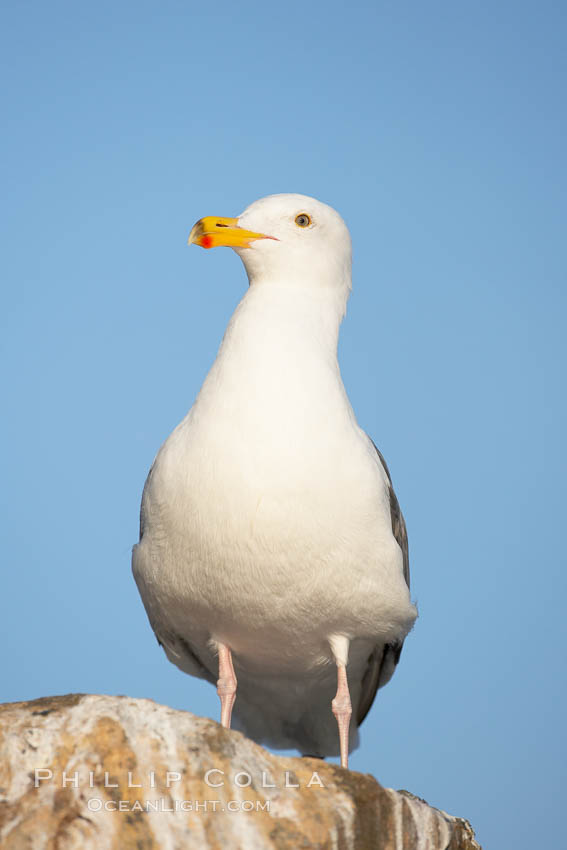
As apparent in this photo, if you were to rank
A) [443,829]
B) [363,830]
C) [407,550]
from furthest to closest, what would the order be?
[407,550] → [443,829] → [363,830]

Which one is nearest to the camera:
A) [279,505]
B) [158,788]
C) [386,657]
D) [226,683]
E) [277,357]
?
[158,788]

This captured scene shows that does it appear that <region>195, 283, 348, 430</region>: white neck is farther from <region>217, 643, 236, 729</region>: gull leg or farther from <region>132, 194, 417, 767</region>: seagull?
<region>217, 643, 236, 729</region>: gull leg

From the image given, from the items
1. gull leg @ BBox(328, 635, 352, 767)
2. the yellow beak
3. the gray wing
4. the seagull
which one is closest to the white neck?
the seagull

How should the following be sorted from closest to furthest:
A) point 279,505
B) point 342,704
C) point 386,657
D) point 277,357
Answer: point 279,505
point 277,357
point 342,704
point 386,657

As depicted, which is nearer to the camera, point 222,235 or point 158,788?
point 158,788

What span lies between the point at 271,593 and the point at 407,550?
1504 mm

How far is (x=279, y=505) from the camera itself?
612 centimetres

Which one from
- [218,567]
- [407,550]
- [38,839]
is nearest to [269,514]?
[218,567]

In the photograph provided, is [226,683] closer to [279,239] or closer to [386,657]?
[386,657]

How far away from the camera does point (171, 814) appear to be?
486 cm

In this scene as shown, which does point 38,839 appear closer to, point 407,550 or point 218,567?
point 218,567

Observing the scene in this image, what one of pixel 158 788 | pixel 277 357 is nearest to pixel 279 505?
pixel 277 357

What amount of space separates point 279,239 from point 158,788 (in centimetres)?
351

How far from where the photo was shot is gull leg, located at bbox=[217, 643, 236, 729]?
683 centimetres
